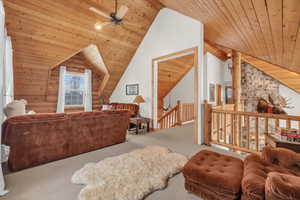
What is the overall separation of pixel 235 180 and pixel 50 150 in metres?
2.80

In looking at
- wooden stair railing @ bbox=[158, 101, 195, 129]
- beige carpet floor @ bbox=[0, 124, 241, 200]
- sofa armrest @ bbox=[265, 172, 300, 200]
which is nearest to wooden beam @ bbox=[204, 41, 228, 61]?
wooden stair railing @ bbox=[158, 101, 195, 129]

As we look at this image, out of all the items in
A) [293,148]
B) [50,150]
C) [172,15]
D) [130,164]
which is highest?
[172,15]

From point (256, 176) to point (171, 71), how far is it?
5262 mm

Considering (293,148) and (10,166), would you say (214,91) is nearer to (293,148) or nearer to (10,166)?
(293,148)

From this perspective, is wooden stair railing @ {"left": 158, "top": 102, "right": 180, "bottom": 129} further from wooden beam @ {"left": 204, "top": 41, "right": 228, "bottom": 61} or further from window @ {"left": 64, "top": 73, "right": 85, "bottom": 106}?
window @ {"left": 64, "top": 73, "right": 85, "bottom": 106}

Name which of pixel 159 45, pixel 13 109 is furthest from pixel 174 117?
pixel 13 109

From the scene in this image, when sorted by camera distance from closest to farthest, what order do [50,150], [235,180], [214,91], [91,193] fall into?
1. [235,180]
2. [91,193]
3. [50,150]
4. [214,91]

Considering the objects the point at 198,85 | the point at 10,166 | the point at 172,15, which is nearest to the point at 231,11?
the point at 198,85

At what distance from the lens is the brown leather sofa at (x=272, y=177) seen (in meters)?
0.94

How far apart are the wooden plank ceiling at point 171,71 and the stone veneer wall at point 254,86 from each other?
2798mm

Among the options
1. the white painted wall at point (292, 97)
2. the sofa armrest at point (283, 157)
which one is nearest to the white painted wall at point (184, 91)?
the white painted wall at point (292, 97)

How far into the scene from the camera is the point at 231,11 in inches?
85.3

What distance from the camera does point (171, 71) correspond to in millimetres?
6051

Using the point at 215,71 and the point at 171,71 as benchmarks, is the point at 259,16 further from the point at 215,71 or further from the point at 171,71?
the point at 215,71
